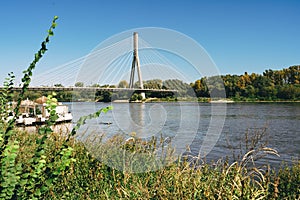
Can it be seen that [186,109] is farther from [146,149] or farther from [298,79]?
[298,79]

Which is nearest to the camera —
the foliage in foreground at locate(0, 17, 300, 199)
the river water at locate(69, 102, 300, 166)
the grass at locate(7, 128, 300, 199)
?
the foliage in foreground at locate(0, 17, 300, 199)

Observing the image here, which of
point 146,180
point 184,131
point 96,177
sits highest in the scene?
point 184,131

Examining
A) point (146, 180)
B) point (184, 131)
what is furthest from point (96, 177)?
point (184, 131)

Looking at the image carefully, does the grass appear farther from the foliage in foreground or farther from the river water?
the river water

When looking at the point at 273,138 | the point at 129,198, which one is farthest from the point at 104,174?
the point at 273,138

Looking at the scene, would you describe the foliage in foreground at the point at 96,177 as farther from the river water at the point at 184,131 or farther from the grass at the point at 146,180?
the river water at the point at 184,131

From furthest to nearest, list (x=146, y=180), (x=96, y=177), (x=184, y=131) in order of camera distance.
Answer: (x=184, y=131), (x=96, y=177), (x=146, y=180)

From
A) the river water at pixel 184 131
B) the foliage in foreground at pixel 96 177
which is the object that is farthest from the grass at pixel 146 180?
the river water at pixel 184 131

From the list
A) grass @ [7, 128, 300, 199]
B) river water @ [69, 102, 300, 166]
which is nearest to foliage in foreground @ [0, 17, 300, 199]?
grass @ [7, 128, 300, 199]

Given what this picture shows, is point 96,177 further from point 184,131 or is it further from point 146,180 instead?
point 184,131

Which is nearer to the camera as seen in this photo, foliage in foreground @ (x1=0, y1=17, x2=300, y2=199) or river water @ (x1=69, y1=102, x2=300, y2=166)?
foliage in foreground @ (x1=0, y1=17, x2=300, y2=199)

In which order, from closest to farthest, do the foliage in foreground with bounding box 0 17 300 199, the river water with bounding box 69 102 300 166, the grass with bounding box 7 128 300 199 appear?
the foliage in foreground with bounding box 0 17 300 199, the grass with bounding box 7 128 300 199, the river water with bounding box 69 102 300 166

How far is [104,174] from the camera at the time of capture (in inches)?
210

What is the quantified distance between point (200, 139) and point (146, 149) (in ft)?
39.3
